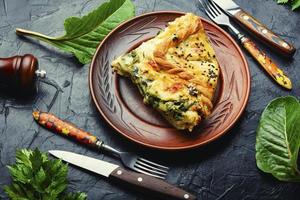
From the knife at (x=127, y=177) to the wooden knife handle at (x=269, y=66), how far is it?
0.74 meters

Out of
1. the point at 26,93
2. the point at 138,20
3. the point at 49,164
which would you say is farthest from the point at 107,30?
the point at 49,164

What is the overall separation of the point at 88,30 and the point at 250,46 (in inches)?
31.7

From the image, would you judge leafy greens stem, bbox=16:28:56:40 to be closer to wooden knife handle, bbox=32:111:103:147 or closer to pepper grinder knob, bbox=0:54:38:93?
pepper grinder knob, bbox=0:54:38:93

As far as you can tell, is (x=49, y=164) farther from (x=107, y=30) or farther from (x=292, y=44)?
(x=292, y=44)

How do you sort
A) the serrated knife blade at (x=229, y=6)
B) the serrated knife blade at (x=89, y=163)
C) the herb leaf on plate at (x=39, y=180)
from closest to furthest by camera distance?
1. the herb leaf on plate at (x=39, y=180)
2. the serrated knife blade at (x=89, y=163)
3. the serrated knife blade at (x=229, y=6)

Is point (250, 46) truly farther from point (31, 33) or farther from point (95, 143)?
point (31, 33)

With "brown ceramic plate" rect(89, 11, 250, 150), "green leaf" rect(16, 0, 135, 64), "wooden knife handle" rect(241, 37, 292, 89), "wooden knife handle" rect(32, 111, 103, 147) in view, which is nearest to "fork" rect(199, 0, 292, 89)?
"wooden knife handle" rect(241, 37, 292, 89)

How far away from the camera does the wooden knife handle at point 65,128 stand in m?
3.09

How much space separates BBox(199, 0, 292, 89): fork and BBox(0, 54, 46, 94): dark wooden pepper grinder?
901mm

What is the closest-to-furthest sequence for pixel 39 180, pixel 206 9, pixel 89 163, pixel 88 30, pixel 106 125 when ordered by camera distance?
pixel 39 180, pixel 89 163, pixel 106 125, pixel 88 30, pixel 206 9

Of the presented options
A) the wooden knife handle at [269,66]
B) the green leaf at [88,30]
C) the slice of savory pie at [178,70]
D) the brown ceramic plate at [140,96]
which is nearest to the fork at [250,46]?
the wooden knife handle at [269,66]

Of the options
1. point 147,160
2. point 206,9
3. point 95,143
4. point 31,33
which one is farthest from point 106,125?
point 206,9

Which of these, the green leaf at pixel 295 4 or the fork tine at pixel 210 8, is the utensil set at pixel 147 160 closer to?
the fork tine at pixel 210 8

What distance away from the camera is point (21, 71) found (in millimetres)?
3104
